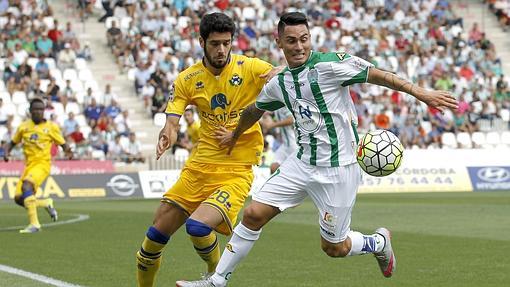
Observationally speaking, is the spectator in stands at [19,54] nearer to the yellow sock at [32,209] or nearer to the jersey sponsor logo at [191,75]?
the yellow sock at [32,209]

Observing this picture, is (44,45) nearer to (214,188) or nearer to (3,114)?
(3,114)

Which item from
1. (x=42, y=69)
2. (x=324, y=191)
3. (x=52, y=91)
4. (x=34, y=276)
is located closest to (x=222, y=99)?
(x=324, y=191)

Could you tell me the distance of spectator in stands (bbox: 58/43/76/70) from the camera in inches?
1308

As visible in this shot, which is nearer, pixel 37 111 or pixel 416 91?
pixel 416 91

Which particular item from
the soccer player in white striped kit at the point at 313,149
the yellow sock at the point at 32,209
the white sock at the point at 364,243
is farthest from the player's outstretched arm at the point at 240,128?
the yellow sock at the point at 32,209

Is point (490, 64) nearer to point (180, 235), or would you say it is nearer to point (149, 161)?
point (149, 161)

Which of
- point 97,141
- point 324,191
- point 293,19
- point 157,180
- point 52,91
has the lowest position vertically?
point 157,180

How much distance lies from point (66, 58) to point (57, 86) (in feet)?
7.92

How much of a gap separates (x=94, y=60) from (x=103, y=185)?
23.3ft

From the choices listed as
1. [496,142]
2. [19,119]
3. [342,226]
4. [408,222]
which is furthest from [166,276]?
[496,142]

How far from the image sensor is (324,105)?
27.8 feet

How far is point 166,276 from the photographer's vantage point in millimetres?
10867

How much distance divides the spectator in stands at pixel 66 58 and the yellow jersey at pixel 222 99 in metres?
24.4

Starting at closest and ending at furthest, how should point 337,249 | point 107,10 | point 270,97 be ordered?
point 337,249 → point 270,97 → point 107,10
